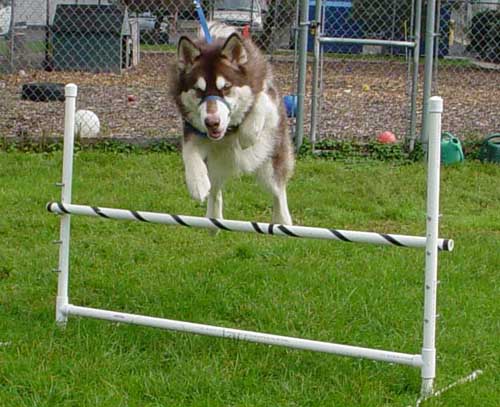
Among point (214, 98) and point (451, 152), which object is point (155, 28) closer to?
point (451, 152)

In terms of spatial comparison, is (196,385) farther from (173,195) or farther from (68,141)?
(173,195)

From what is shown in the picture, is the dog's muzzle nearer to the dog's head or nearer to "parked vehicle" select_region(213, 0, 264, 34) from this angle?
the dog's head

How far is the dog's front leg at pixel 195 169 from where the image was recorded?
5055mm

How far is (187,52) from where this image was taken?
5.14 meters

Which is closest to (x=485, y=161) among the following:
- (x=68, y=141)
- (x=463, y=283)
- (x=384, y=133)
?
(x=384, y=133)

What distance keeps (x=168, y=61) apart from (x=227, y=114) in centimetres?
516

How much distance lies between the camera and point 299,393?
4.10 meters

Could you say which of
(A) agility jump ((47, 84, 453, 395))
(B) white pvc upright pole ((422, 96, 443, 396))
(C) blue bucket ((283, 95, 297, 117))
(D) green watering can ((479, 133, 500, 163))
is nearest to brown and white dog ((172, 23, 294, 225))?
(A) agility jump ((47, 84, 453, 395))

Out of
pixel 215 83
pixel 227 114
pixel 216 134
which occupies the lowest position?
pixel 216 134

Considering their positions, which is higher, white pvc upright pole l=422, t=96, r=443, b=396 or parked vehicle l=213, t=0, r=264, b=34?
parked vehicle l=213, t=0, r=264, b=34

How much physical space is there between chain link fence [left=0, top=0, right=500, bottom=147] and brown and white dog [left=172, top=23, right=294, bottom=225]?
4.79 meters

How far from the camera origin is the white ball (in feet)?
34.0

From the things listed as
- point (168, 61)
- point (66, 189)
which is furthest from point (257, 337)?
point (168, 61)

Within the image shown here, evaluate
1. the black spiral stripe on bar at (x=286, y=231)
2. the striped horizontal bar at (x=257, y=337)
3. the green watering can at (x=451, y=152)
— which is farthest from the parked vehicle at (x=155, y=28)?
the black spiral stripe on bar at (x=286, y=231)
